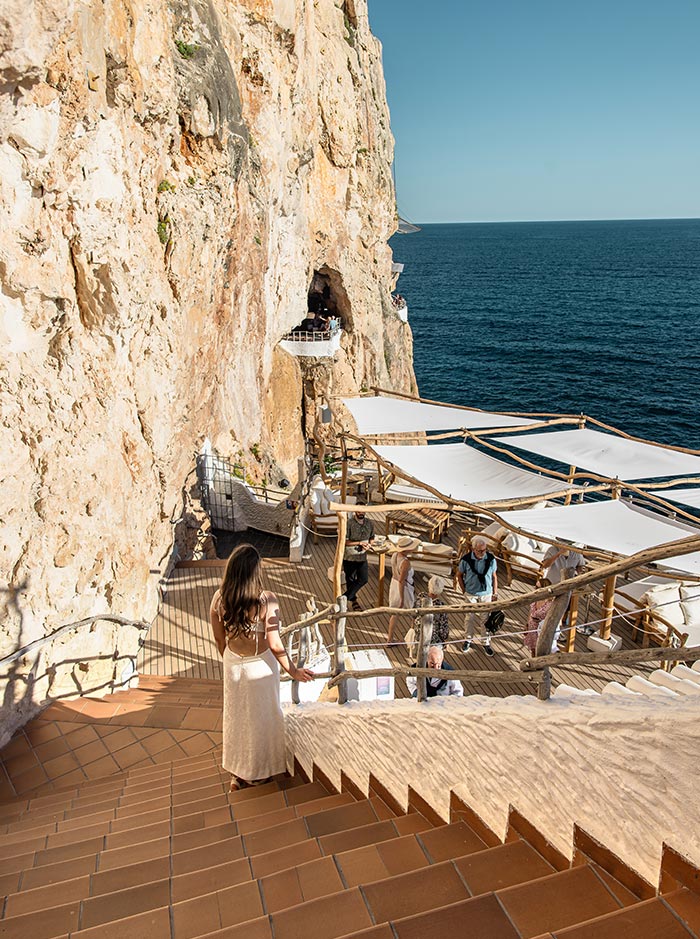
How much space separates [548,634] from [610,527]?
4521mm

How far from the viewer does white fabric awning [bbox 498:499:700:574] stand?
6023 mm

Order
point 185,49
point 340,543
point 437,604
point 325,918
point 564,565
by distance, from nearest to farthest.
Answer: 1. point 325,918
2. point 437,604
3. point 340,543
4. point 564,565
5. point 185,49

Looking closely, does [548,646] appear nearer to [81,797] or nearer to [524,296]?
[81,797]

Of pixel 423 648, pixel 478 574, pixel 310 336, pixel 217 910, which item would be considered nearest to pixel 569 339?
pixel 310 336

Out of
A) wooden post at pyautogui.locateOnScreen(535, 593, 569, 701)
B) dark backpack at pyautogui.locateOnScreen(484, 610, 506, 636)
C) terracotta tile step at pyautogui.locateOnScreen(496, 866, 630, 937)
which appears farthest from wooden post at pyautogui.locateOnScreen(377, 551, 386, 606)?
terracotta tile step at pyautogui.locateOnScreen(496, 866, 630, 937)

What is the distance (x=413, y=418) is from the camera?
10172 millimetres

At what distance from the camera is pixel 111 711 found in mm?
5188

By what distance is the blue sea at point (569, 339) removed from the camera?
3303 cm

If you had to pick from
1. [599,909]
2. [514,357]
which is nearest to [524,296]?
[514,357]

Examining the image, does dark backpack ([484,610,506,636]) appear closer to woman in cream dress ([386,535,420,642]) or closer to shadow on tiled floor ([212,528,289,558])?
woman in cream dress ([386,535,420,642])

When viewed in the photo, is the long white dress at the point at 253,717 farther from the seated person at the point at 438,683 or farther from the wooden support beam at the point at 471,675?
the seated person at the point at 438,683

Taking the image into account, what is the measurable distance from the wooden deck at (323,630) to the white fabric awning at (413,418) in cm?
226

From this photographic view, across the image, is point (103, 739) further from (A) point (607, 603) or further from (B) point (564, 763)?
(A) point (607, 603)

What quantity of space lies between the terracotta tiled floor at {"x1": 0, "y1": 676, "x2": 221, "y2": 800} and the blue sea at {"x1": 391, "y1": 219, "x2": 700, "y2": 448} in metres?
26.3
